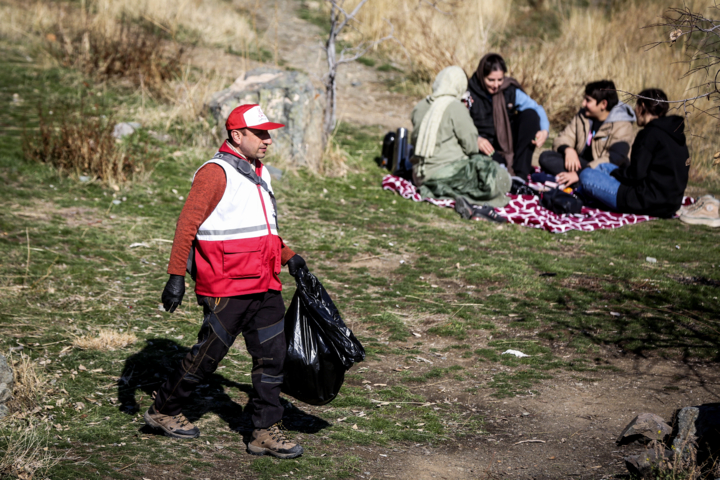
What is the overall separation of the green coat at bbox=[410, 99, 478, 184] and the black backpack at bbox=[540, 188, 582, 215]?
3.49 feet

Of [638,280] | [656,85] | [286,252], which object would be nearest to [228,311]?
[286,252]

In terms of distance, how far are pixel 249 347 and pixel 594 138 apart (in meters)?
6.53

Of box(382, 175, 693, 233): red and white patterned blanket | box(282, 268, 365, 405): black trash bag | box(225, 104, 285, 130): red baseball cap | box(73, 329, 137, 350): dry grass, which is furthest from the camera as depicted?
box(382, 175, 693, 233): red and white patterned blanket

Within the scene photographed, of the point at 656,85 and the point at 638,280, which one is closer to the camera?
the point at 638,280

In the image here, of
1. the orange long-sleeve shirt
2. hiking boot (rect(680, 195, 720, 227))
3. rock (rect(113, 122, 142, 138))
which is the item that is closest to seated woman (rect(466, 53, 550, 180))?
hiking boot (rect(680, 195, 720, 227))

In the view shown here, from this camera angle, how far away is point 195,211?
3.12 metres

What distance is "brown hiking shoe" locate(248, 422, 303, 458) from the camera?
332 centimetres

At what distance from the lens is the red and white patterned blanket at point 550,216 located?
7.66 meters

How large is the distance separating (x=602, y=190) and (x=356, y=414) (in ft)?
17.5

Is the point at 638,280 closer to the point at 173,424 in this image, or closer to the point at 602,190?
the point at 602,190

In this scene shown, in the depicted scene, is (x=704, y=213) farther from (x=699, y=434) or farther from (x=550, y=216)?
(x=699, y=434)

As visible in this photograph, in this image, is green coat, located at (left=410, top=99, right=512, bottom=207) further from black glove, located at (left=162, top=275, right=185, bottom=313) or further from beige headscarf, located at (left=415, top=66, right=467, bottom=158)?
black glove, located at (left=162, top=275, right=185, bottom=313)

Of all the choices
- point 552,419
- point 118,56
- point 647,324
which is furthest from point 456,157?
point 118,56

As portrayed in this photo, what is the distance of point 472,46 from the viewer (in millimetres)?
12477
